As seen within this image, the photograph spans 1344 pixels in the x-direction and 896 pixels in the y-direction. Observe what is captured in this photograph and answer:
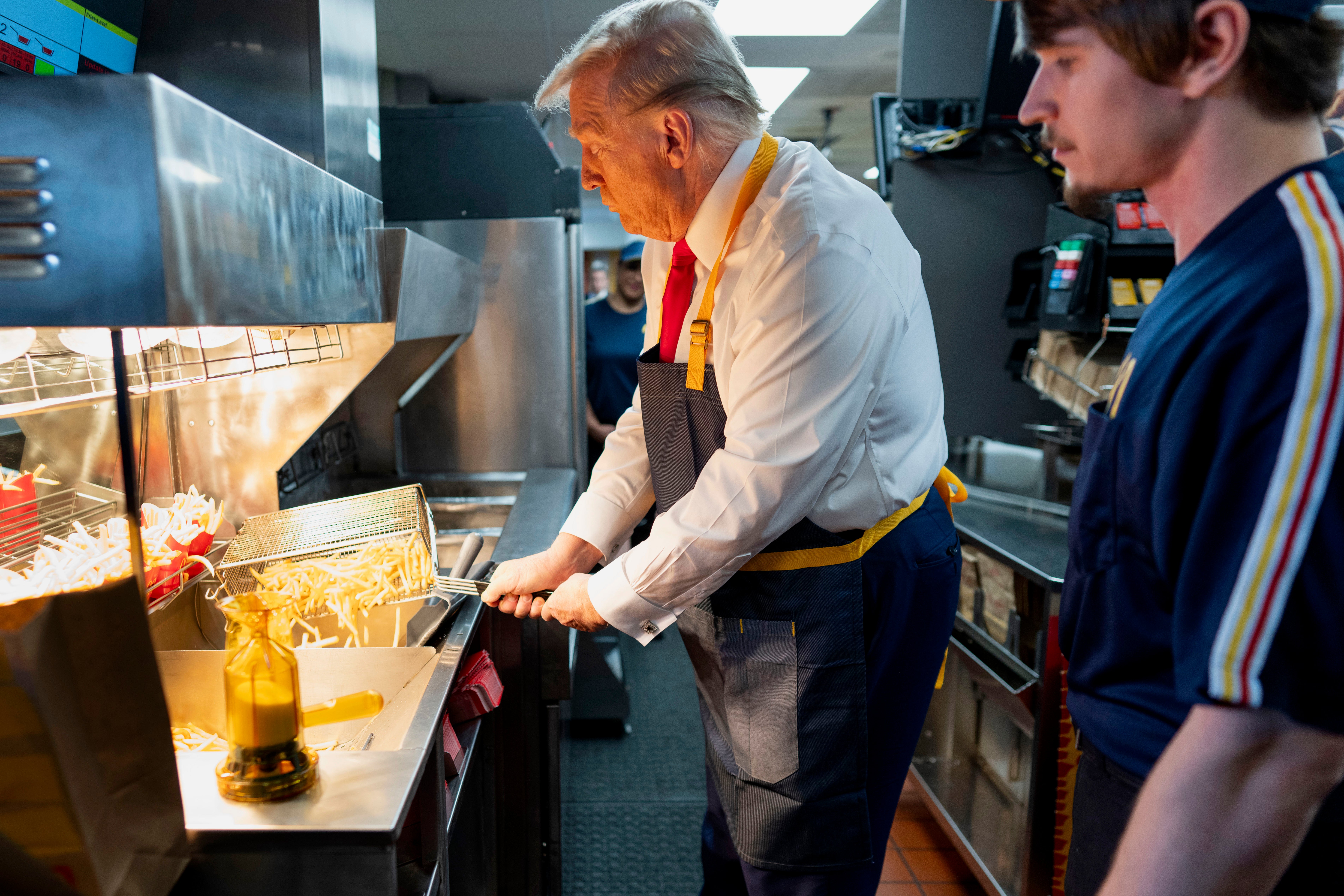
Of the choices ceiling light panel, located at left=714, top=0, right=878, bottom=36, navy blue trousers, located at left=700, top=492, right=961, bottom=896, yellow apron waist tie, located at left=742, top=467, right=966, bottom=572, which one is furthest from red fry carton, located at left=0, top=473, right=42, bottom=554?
ceiling light panel, located at left=714, top=0, right=878, bottom=36

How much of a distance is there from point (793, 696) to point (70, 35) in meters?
1.34

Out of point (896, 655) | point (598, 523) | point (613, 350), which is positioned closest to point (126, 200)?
point (598, 523)

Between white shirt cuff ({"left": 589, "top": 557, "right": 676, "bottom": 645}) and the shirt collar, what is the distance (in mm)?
504

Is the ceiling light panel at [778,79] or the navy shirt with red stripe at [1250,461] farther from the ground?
the ceiling light panel at [778,79]

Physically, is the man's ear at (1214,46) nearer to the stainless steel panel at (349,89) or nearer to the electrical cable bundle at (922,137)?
the stainless steel panel at (349,89)

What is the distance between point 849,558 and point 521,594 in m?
0.56

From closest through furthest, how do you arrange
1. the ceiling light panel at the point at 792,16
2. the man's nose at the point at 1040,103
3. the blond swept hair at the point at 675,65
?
the man's nose at the point at 1040,103 < the blond swept hair at the point at 675,65 < the ceiling light panel at the point at 792,16

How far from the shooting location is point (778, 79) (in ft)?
18.2

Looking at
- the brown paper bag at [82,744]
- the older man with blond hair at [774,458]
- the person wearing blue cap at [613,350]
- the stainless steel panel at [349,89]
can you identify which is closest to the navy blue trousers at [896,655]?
the older man with blond hair at [774,458]

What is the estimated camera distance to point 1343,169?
1.95 feet

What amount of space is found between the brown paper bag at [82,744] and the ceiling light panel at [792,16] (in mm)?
3911

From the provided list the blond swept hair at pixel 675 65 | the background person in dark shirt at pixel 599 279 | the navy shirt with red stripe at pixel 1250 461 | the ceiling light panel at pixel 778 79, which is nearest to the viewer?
the navy shirt with red stripe at pixel 1250 461

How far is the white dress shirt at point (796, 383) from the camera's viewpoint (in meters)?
1.08

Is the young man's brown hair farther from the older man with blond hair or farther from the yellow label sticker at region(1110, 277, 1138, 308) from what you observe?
the yellow label sticker at region(1110, 277, 1138, 308)
